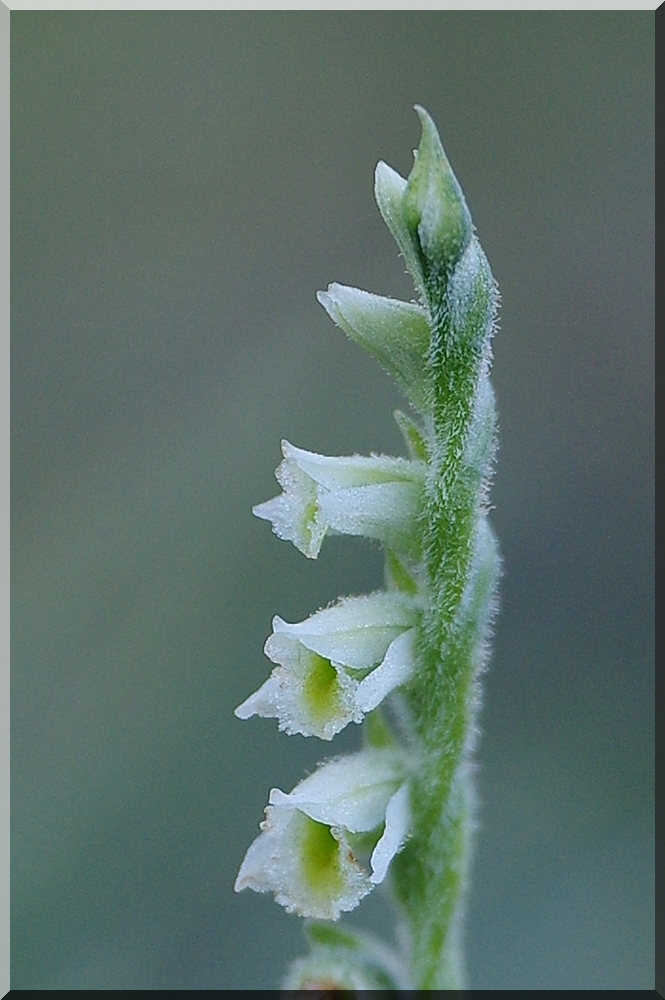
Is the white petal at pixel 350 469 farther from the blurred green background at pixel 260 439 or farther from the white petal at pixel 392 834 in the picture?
the blurred green background at pixel 260 439

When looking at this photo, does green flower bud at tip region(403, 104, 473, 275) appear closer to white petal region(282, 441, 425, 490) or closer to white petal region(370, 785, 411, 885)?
white petal region(282, 441, 425, 490)

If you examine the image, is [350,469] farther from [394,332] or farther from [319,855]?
[319,855]

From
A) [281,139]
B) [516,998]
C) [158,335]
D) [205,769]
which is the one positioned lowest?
[516,998]

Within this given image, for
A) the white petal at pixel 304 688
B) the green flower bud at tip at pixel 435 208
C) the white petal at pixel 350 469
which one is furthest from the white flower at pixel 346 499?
the green flower bud at tip at pixel 435 208

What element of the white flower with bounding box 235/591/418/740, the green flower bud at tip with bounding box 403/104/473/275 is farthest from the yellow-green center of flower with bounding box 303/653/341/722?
the green flower bud at tip with bounding box 403/104/473/275

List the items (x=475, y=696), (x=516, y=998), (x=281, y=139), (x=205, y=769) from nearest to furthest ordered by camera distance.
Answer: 1. (x=475, y=696)
2. (x=516, y=998)
3. (x=205, y=769)
4. (x=281, y=139)

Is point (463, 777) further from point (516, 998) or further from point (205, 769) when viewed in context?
point (205, 769)

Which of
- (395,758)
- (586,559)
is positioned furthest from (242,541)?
(395,758)

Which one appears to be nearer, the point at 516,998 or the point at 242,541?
the point at 516,998
